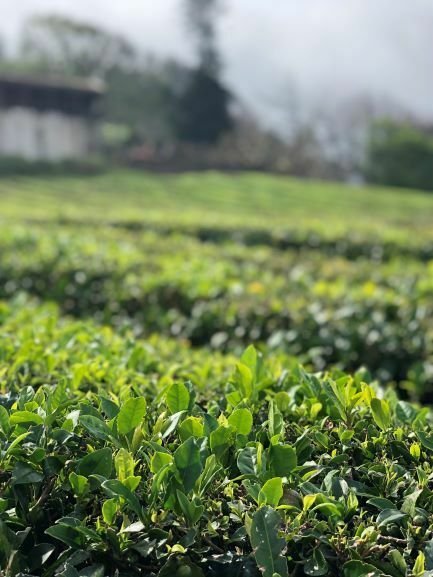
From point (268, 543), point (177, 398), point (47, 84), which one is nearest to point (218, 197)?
point (47, 84)

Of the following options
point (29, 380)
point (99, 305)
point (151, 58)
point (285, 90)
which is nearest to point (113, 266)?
point (99, 305)

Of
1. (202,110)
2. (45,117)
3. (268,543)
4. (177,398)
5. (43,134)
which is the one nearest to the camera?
(268,543)

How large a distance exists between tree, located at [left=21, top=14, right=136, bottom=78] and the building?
531 inches

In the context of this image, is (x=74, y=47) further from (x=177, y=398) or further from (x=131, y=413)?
(x=131, y=413)

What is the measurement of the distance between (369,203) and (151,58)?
3023cm

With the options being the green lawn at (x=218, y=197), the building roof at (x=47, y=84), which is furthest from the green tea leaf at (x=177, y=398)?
the building roof at (x=47, y=84)

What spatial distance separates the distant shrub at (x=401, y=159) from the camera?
35375 mm

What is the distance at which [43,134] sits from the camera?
113ft

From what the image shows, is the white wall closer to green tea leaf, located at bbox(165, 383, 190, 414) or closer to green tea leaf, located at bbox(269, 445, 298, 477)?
green tea leaf, located at bbox(165, 383, 190, 414)

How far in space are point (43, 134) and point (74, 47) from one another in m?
18.0

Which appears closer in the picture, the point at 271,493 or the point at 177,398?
the point at 271,493

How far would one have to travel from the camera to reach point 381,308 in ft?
16.7

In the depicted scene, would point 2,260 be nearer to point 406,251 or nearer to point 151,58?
point 406,251

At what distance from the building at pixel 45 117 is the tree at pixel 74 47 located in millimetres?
13489
